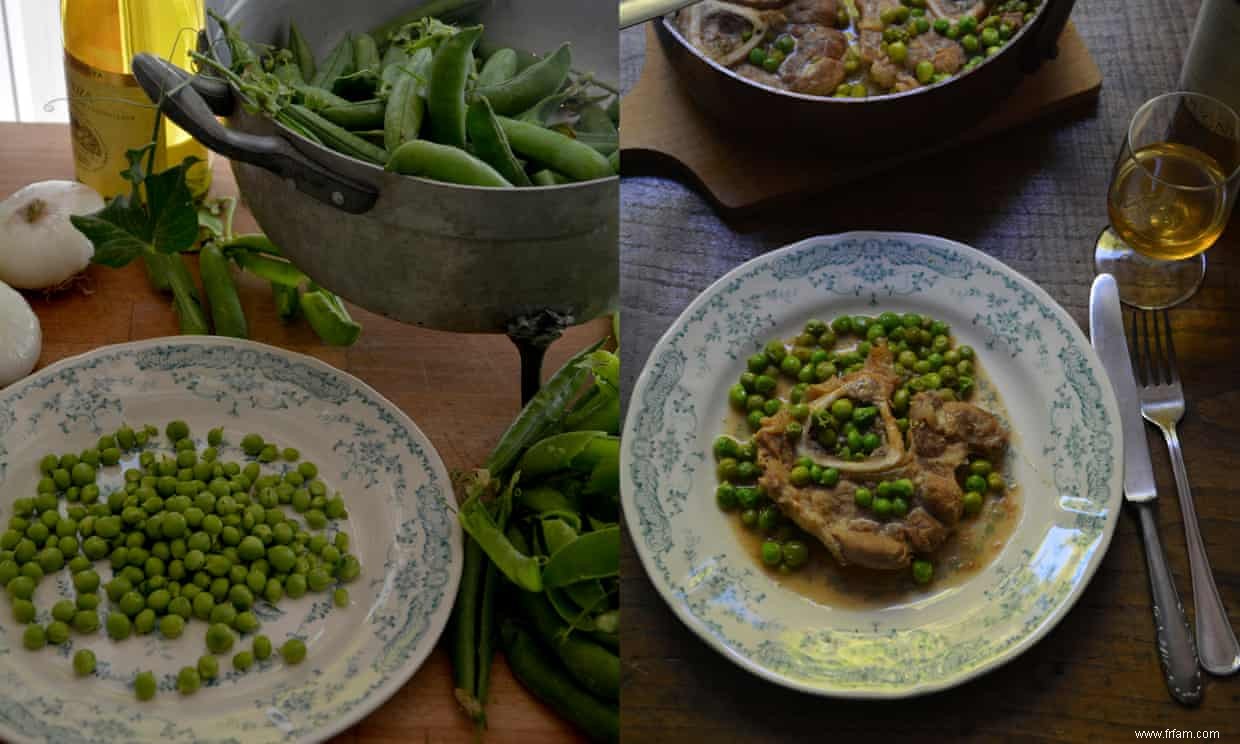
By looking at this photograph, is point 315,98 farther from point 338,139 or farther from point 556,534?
point 556,534

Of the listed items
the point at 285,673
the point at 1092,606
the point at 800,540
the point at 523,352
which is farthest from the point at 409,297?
the point at 1092,606

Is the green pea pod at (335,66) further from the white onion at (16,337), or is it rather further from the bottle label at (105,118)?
the white onion at (16,337)

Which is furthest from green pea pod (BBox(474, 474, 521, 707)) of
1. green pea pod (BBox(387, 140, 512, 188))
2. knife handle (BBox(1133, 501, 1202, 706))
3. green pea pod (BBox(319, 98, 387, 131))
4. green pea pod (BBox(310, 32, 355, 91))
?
knife handle (BBox(1133, 501, 1202, 706))

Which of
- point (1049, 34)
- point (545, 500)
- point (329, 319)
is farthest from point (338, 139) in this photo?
point (1049, 34)

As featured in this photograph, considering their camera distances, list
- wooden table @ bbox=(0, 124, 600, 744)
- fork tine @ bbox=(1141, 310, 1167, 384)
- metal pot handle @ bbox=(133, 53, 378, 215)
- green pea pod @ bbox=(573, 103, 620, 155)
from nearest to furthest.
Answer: fork tine @ bbox=(1141, 310, 1167, 384) < metal pot handle @ bbox=(133, 53, 378, 215) < green pea pod @ bbox=(573, 103, 620, 155) < wooden table @ bbox=(0, 124, 600, 744)

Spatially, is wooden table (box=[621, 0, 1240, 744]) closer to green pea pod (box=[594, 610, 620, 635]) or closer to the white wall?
green pea pod (box=[594, 610, 620, 635])

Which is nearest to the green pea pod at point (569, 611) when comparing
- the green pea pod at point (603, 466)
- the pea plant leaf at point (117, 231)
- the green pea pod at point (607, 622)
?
the green pea pod at point (607, 622)
